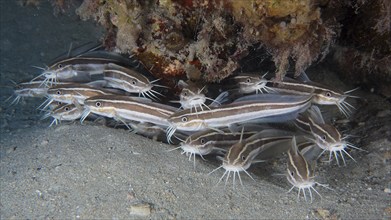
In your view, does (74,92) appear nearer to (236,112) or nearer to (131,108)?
(131,108)

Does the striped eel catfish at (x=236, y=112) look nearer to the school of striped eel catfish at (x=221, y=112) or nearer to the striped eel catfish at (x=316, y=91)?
the school of striped eel catfish at (x=221, y=112)

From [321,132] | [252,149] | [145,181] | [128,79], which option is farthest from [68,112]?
[321,132]

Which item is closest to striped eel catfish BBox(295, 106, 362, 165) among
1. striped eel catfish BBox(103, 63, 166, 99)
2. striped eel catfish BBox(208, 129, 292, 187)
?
striped eel catfish BBox(208, 129, 292, 187)

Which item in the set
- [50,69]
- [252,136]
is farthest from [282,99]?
[50,69]

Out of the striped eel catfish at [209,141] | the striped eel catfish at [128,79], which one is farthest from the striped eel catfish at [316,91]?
the striped eel catfish at [128,79]

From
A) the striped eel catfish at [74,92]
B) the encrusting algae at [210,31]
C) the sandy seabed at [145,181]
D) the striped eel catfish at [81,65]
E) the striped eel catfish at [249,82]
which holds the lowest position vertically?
the sandy seabed at [145,181]

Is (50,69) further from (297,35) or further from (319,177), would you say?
(319,177)

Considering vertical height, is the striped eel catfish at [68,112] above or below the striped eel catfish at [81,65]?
below

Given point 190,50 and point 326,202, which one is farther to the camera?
point 190,50
